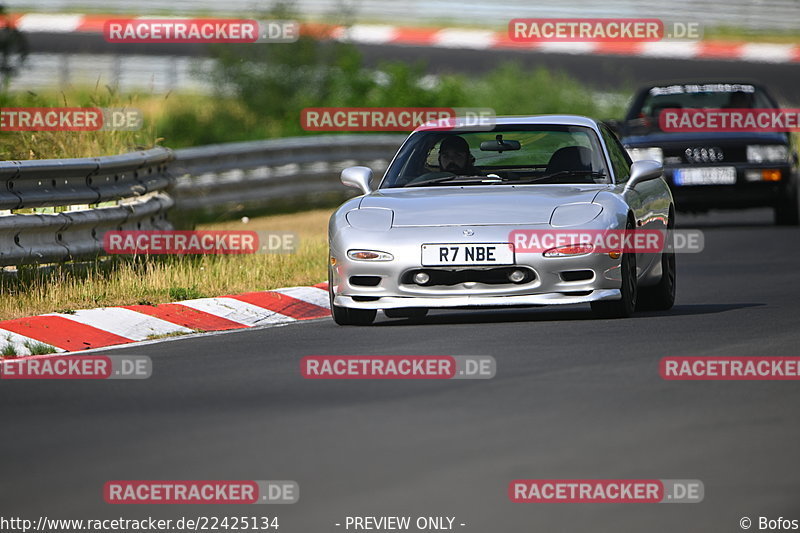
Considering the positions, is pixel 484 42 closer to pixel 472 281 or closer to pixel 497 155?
pixel 497 155

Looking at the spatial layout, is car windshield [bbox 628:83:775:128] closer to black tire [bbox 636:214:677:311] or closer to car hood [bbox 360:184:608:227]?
black tire [bbox 636:214:677:311]

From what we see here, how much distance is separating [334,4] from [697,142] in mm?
16618

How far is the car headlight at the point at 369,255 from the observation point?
1065 cm

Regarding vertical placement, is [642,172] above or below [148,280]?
above

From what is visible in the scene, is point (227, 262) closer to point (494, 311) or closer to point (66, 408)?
point (494, 311)

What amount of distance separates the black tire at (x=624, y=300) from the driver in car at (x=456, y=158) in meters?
1.42

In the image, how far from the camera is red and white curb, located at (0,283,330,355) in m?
10.4

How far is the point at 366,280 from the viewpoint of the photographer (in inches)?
424

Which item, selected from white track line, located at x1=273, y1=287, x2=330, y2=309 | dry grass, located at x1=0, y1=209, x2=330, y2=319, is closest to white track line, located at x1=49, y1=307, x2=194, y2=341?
dry grass, located at x1=0, y1=209, x2=330, y2=319

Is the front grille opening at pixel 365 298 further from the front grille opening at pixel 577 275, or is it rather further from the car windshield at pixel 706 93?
the car windshield at pixel 706 93

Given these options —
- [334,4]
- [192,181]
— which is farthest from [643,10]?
[192,181]

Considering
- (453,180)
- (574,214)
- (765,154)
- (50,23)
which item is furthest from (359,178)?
(50,23)

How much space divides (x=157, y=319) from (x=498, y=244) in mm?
2226

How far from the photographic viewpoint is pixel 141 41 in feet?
149
